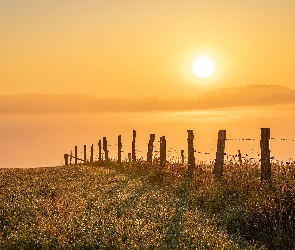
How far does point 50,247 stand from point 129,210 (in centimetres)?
359

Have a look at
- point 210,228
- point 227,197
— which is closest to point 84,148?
point 227,197

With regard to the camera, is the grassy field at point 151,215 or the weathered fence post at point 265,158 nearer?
the grassy field at point 151,215

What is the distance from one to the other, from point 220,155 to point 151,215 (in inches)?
317

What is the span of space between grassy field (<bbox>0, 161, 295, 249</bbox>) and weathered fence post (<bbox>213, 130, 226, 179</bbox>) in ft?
1.51

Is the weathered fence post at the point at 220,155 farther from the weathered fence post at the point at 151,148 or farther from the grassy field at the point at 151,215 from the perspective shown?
the weathered fence post at the point at 151,148

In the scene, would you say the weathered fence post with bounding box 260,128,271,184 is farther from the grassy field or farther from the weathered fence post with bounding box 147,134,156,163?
the weathered fence post with bounding box 147,134,156,163

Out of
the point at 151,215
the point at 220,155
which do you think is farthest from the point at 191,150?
the point at 151,215

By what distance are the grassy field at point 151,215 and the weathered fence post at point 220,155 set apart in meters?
0.46

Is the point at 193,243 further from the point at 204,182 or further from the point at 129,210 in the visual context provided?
the point at 204,182

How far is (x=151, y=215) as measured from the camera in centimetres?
1262

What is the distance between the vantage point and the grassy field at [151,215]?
33.5 feet

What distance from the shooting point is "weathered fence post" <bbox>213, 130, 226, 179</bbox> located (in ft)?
64.8

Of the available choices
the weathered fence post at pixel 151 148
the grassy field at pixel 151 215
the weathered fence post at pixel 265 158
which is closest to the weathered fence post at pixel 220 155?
the grassy field at pixel 151 215

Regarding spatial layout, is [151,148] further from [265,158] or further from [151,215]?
[151,215]
